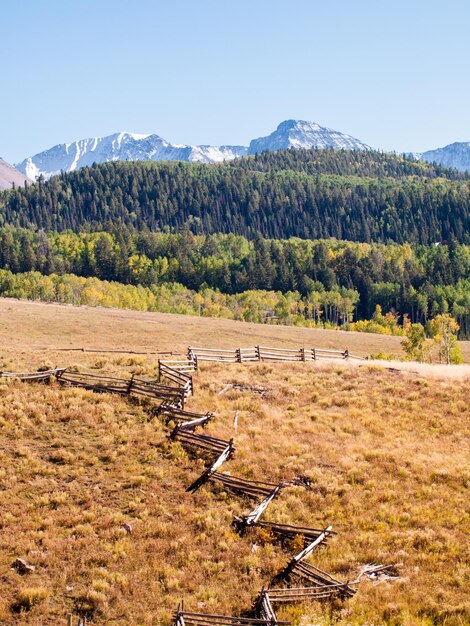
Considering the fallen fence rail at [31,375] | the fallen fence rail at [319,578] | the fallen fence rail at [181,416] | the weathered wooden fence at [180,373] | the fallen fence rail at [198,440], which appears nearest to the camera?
the fallen fence rail at [319,578]

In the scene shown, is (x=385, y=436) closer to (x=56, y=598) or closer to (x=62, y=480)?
(x=62, y=480)

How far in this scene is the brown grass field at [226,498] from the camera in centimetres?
1703

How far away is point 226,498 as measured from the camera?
23.1 m

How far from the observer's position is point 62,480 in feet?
75.2

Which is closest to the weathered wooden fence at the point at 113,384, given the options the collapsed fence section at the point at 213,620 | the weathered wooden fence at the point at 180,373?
the weathered wooden fence at the point at 180,373

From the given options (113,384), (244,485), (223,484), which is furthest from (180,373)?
(244,485)

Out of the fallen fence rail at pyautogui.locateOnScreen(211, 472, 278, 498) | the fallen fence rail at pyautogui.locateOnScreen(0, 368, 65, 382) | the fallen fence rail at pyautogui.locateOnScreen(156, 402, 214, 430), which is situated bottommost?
the fallen fence rail at pyautogui.locateOnScreen(211, 472, 278, 498)

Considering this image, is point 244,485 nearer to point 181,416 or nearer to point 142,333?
point 181,416

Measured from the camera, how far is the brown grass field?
17031mm

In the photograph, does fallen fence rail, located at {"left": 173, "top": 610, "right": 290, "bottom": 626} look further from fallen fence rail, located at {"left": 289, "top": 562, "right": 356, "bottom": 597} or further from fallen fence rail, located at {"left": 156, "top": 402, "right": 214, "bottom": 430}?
fallen fence rail, located at {"left": 156, "top": 402, "right": 214, "bottom": 430}

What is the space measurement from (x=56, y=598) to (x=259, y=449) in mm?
12596

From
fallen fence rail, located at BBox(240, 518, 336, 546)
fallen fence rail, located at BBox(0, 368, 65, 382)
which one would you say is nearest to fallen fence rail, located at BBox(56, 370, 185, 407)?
fallen fence rail, located at BBox(0, 368, 65, 382)

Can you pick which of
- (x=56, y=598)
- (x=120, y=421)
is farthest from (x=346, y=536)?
(x=120, y=421)

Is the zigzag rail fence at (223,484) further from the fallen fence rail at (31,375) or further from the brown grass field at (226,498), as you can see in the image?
the brown grass field at (226,498)
